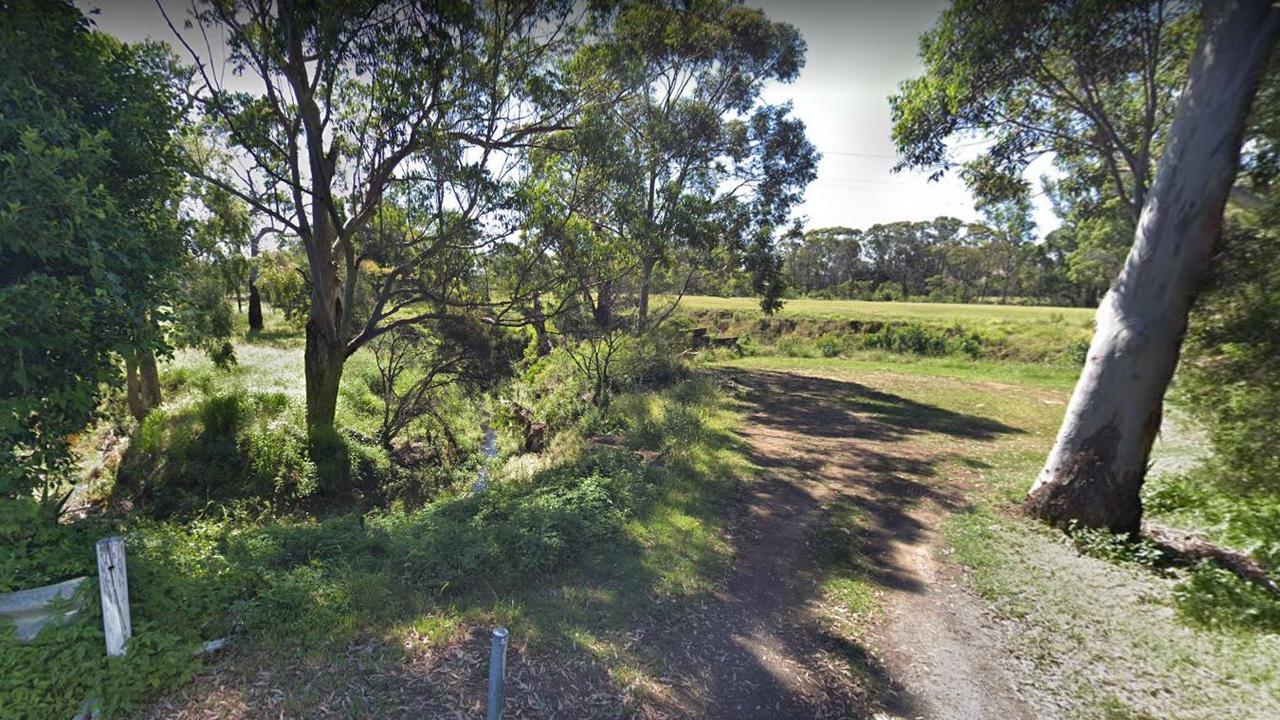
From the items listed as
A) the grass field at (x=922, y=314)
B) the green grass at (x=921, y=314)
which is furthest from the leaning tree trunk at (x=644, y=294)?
the grass field at (x=922, y=314)

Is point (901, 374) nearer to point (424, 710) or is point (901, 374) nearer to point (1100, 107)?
point (1100, 107)

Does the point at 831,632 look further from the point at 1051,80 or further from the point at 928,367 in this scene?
the point at 928,367

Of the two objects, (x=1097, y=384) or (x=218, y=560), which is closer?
(x=218, y=560)

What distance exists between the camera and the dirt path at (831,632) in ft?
12.7

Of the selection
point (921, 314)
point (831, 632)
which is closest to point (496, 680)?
point (831, 632)

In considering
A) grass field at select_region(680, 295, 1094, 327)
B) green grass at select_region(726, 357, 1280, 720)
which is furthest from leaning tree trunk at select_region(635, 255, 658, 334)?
grass field at select_region(680, 295, 1094, 327)

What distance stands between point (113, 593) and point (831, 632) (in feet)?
17.6

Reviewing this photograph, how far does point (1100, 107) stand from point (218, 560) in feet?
41.2

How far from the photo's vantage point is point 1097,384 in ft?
21.9

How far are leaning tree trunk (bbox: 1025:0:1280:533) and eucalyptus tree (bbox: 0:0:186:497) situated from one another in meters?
10.0

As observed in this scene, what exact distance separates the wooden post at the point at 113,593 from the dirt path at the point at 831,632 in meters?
3.37

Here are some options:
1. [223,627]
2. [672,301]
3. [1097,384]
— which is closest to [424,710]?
[223,627]

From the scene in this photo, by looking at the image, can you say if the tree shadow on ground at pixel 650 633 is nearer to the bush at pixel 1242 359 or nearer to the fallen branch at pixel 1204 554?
the fallen branch at pixel 1204 554

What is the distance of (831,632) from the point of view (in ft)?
15.6
